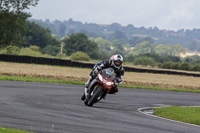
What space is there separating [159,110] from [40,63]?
28955 mm

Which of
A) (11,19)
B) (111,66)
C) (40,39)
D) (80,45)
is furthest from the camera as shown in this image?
(80,45)

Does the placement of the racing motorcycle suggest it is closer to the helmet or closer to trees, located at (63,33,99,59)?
the helmet

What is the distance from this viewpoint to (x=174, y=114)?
15.3 m

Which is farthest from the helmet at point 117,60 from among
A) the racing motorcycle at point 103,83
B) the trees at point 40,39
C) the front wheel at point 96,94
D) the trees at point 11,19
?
the trees at point 40,39

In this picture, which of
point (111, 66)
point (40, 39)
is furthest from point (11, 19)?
point (40, 39)

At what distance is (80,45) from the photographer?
145500mm

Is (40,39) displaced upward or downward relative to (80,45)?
upward

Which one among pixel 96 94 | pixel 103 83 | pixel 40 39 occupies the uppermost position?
pixel 40 39

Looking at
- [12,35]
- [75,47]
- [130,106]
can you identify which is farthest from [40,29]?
[130,106]

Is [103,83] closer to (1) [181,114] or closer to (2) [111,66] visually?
(2) [111,66]

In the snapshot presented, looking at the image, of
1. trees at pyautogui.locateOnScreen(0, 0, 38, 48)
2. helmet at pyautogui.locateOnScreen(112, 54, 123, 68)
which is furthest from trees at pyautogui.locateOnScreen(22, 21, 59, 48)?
helmet at pyautogui.locateOnScreen(112, 54, 123, 68)

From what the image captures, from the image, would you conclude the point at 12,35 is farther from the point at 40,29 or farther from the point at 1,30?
the point at 40,29

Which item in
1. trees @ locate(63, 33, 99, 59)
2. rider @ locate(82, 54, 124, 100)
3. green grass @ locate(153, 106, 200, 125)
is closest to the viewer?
green grass @ locate(153, 106, 200, 125)

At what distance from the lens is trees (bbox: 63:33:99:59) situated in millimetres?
142250
